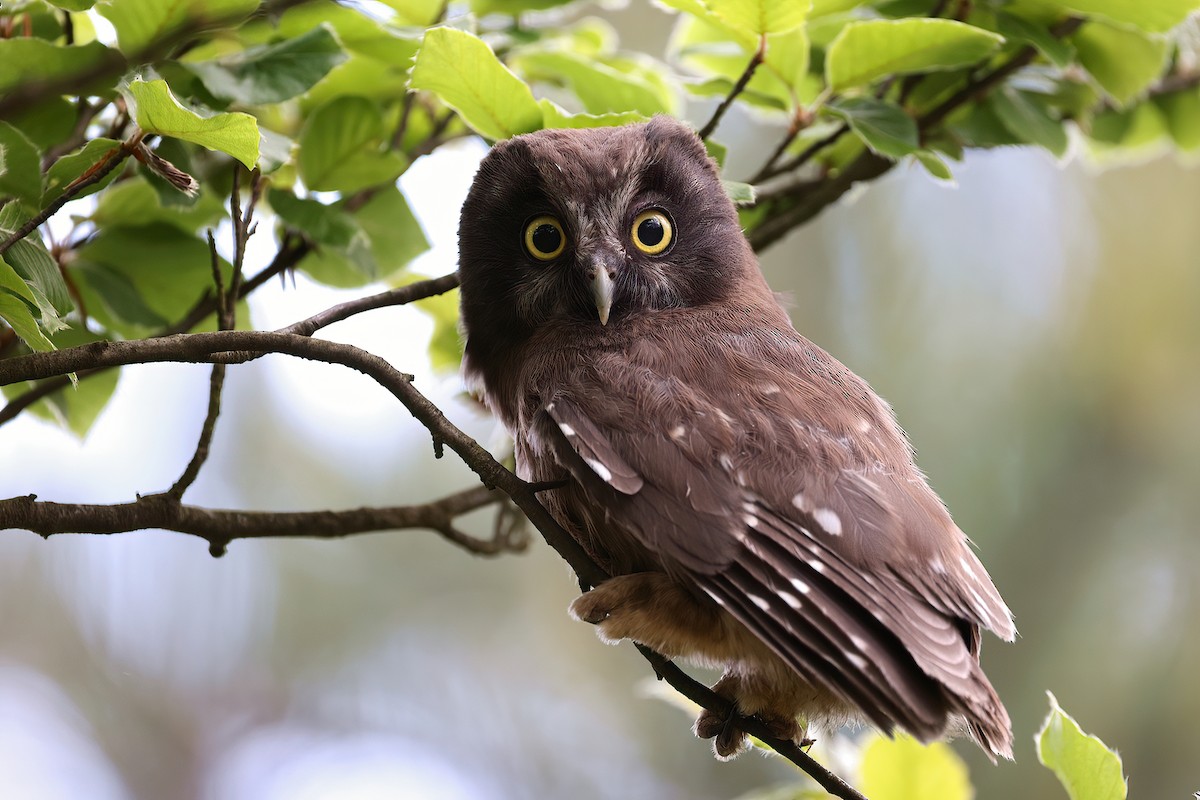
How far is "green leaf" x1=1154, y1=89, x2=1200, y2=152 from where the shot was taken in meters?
2.81

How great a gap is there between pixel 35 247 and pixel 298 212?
53 centimetres

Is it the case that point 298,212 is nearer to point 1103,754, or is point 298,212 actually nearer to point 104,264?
point 104,264

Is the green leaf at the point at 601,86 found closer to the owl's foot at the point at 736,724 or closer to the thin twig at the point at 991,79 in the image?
the thin twig at the point at 991,79

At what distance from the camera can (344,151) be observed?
214 centimetres

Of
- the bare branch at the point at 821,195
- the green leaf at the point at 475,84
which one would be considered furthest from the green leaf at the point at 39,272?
the bare branch at the point at 821,195

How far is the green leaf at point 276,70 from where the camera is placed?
1.81 metres

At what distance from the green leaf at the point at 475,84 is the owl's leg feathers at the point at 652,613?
2.85ft

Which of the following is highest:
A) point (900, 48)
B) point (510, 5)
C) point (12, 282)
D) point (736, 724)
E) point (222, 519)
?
point (900, 48)

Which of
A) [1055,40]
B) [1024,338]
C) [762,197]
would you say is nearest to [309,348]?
[762,197]

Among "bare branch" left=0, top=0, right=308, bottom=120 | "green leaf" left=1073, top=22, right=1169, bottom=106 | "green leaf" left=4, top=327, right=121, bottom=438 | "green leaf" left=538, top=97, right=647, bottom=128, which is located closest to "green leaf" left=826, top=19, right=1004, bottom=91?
"green leaf" left=538, top=97, right=647, bottom=128

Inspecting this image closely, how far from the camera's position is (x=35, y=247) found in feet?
5.19

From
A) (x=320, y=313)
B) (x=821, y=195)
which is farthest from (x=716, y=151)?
(x=320, y=313)

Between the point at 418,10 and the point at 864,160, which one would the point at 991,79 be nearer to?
the point at 864,160

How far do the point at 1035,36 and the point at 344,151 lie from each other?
1436 millimetres
